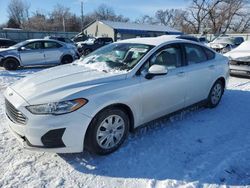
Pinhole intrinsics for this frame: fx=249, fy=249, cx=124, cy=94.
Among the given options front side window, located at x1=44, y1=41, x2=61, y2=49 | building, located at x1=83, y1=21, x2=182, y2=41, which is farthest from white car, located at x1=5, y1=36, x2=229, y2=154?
building, located at x1=83, y1=21, x2=182, y2=41

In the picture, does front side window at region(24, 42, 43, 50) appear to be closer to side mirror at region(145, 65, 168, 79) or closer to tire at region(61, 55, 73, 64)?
tire at region(61, 55, 73, 64)

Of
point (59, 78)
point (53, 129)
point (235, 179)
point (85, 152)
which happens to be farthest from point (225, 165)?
point (59, 78)

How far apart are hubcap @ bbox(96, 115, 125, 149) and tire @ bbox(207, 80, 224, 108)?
2.58 meters

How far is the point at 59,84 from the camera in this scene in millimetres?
3330

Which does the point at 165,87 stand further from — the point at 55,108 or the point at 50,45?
the point at 50,45

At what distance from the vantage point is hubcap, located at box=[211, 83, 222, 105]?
543cm

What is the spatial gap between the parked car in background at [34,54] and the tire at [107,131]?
9.23m

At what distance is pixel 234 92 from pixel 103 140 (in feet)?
15.9

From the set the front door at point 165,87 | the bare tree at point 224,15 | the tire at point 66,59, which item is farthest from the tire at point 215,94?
the bare tree at point 224,15

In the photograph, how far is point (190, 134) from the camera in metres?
4.19

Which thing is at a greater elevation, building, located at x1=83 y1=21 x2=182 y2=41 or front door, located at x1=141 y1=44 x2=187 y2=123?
building, located at x1=83 y1=21 x2=182 y2=41

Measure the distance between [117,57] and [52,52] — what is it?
8.67 m

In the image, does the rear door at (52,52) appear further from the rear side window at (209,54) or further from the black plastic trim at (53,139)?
the black plastic trim at (53,139)

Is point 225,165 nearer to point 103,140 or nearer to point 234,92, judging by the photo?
point 103,140
